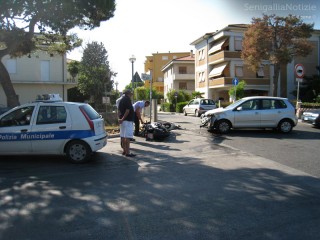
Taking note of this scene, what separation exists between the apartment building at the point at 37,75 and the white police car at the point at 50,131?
29832 mm

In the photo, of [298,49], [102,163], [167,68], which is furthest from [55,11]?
[167,68]

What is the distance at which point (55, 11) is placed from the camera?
13242 mm

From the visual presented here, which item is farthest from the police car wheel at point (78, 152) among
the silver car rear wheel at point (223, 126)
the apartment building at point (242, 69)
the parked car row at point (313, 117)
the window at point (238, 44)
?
the window at point (238, 44)

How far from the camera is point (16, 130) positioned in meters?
8.68

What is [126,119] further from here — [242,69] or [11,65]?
[242,69]

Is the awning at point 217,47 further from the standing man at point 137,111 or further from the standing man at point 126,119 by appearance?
the standing man at point 126,119

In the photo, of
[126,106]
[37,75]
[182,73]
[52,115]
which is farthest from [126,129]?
[182,73]

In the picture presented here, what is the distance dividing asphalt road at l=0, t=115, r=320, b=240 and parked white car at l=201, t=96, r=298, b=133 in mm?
5263

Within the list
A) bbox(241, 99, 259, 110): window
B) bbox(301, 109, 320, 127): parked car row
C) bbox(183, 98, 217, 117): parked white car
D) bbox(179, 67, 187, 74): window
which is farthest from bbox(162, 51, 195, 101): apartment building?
bbox(241, 99, 259, 110): window

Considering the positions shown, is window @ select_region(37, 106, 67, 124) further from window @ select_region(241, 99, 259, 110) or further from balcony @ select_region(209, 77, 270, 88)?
balcony @ select_region(209, 77, 270, 88)

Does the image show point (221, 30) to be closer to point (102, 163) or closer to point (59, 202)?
point (102, 163)

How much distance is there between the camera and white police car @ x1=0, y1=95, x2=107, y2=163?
864 cm

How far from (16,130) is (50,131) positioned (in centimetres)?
86

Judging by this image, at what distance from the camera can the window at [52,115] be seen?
8695 millimetres
